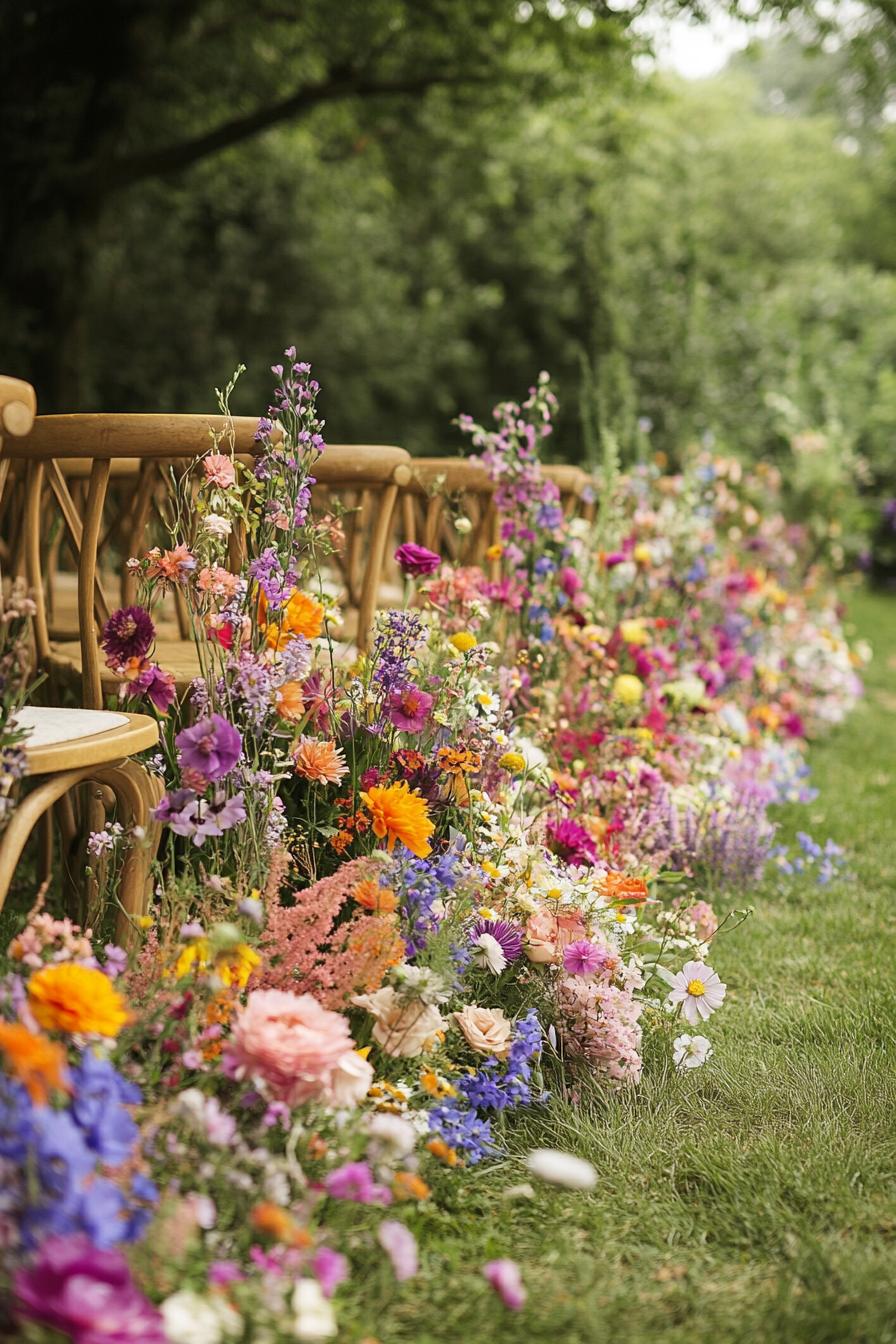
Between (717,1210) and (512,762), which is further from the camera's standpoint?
(512,762)

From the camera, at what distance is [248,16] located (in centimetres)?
882

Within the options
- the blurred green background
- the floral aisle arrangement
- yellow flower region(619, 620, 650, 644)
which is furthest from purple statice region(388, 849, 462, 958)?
the blurred green background

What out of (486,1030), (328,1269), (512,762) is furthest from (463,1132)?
(512,762)

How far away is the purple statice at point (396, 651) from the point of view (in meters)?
2.34

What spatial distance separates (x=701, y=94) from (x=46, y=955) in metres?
35.5

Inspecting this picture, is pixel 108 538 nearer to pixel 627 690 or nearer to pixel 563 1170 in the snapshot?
pixel 627 690

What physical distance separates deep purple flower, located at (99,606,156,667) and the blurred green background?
10.8 feet

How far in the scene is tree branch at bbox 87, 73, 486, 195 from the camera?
7.91m

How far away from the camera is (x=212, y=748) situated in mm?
1919

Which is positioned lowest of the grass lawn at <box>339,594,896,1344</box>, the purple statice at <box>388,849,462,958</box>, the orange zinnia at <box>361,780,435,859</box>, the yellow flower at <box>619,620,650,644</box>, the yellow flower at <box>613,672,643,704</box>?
the grass lawn at <box>339,594,896,1344</box>

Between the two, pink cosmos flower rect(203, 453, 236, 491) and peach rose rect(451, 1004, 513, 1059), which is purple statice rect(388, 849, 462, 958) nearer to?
peach rose rect(451, 1004, 513, 1059)

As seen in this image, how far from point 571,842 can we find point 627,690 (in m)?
0.98

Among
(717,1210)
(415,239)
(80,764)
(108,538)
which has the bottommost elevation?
(717,1210)

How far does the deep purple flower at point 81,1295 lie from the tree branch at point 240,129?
7.82 metres
